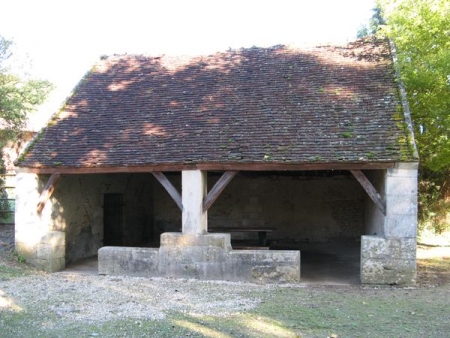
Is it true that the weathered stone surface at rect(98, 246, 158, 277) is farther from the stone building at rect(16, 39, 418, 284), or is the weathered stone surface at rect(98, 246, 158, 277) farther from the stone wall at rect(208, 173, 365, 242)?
the stone wall at rect(208, 173, 365, 242)

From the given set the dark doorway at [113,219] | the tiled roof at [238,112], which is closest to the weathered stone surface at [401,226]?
the tiled roof at [238,112]

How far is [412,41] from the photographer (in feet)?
32.9

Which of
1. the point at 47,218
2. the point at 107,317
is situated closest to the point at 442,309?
the point at 107,317

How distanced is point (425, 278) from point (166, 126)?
564 centimetres

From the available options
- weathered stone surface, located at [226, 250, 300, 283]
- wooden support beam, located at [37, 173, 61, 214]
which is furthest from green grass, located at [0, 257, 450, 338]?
wooden support beam, located at [37, 173, 61, 214]

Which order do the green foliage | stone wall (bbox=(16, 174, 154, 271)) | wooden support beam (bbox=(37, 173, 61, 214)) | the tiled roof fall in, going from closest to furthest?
the tiled roof → wooden support beam (bbox=(37, 173, 61, 214)) → stone wall (bbox=(16, 174, 154, 271)) → the green foliage

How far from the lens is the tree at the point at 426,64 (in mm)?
9328

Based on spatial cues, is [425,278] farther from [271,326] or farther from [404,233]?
[271,326]

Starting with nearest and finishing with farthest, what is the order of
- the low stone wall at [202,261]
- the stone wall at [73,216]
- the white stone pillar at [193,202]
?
the low stone wall at [202,261] < the white stone pillar at [193,202] < the stone wall at [73,216]

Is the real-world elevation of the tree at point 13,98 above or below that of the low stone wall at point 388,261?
above

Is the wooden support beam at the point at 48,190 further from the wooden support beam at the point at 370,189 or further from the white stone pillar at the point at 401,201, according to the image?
the white stone pillar at the point at 401,201

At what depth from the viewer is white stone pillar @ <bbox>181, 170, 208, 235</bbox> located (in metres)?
8.34

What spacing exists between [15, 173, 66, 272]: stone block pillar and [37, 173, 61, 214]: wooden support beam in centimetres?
11

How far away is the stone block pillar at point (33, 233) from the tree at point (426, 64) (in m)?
7.72
